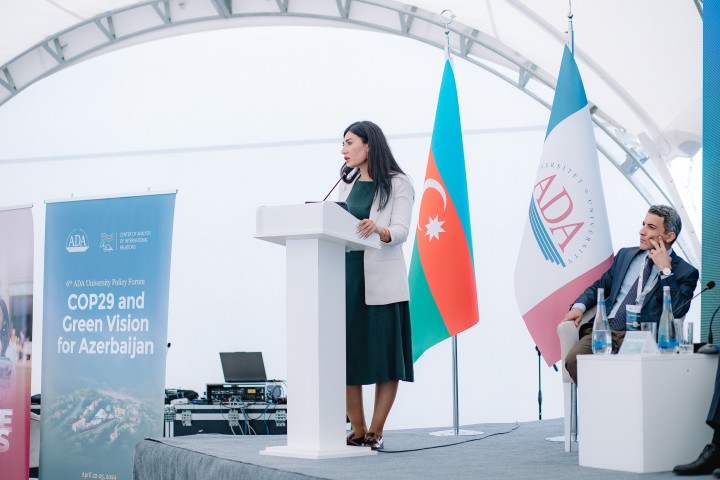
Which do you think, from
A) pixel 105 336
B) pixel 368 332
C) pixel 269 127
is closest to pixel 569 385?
pixel 368 332

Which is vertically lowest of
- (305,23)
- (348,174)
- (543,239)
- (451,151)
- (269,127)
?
(543,239)

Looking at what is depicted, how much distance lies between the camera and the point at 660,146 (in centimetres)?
712

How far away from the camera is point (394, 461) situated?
286 cm

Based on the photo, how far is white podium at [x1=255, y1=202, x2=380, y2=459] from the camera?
277 cm

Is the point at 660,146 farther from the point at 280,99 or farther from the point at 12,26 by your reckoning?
the point at 12,26

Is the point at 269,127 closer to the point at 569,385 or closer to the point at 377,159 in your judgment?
the point at 377,159

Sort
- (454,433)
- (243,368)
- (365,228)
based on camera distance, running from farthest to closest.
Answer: (243,368) < (454,433) < (365,228)

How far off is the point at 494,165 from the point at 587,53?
63.5 inches

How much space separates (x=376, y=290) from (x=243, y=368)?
3.78m

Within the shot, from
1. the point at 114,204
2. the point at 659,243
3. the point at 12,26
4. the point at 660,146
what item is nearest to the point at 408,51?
the point at 660,146

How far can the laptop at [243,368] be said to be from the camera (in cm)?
674

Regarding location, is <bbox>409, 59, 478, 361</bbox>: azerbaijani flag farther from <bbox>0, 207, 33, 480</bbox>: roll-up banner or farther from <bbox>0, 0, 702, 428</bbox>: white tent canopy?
<bbox>0, 0, 702, 428</bbox>: white tent canopy

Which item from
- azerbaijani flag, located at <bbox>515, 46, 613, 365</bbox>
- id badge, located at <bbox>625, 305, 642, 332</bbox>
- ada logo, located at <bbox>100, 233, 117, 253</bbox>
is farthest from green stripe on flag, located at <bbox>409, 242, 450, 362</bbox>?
ada logo, located at <bbox>100, 233, 117, 253</bbox>

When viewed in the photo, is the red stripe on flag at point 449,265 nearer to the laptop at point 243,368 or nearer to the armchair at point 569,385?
the armchair at point 569,385
